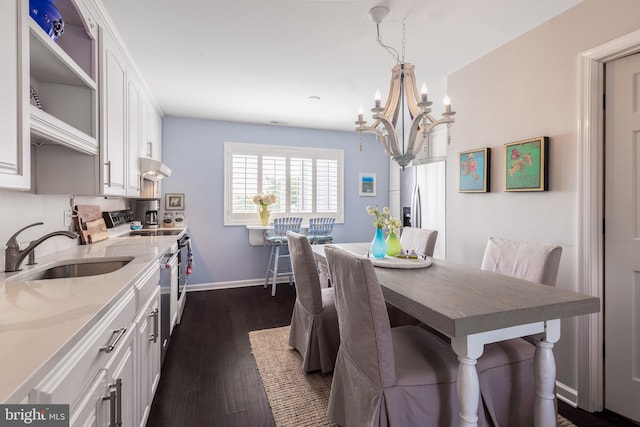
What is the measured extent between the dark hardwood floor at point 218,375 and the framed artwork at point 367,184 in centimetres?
242

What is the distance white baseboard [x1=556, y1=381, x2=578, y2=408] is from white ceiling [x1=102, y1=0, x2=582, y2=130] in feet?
7.67

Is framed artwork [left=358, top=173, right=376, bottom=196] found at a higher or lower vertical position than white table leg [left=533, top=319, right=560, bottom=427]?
higher

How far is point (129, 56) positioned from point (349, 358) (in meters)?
2.76

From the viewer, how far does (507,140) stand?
7.63 ft

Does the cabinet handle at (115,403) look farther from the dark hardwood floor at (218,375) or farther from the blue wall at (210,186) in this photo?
the blue wall at (210,186)

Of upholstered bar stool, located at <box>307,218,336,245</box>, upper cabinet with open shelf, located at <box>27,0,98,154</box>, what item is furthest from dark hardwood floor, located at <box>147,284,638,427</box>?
upper cabinet with open shelf, located at <box>27,0,98,154</box>

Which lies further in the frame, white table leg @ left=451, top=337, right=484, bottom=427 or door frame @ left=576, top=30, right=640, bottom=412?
door frame @ left=576, top=30, right=640, bottom=412

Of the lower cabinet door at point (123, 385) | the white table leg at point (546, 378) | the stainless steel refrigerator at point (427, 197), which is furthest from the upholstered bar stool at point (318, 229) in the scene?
the white table leg at point (546, 378)

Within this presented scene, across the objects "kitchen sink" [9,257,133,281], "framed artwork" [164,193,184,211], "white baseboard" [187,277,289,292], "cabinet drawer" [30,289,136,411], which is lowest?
"white baseboard" [187,277,289,292]

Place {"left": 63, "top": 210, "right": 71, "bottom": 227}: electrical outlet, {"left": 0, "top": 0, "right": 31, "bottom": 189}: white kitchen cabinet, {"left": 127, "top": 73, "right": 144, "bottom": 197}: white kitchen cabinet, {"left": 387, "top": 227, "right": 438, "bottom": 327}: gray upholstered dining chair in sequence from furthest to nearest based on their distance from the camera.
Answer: {"left": 127, "top": 73, "right": 144, "bottom": 197}: white kitchen cabinet → {"left": 387, "top": 227, "right": 438, "bottom": 327}: gray upholstered dining chair → {"left": 63, "top": 210, "right": 71, "bottom": 227}: electrical outlet → {"left": 0, "top": 0, "right": 31, "bottom": 189}: white kitchen cabinet

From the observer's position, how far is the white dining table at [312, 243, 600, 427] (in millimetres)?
1151

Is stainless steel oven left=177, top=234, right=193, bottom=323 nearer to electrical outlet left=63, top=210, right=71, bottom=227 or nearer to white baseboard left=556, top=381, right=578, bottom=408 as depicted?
electrical outlet left=63, top=210, right=71, bottom=227

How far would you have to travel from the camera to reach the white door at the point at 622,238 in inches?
66.1

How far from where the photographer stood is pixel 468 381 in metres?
1.17
